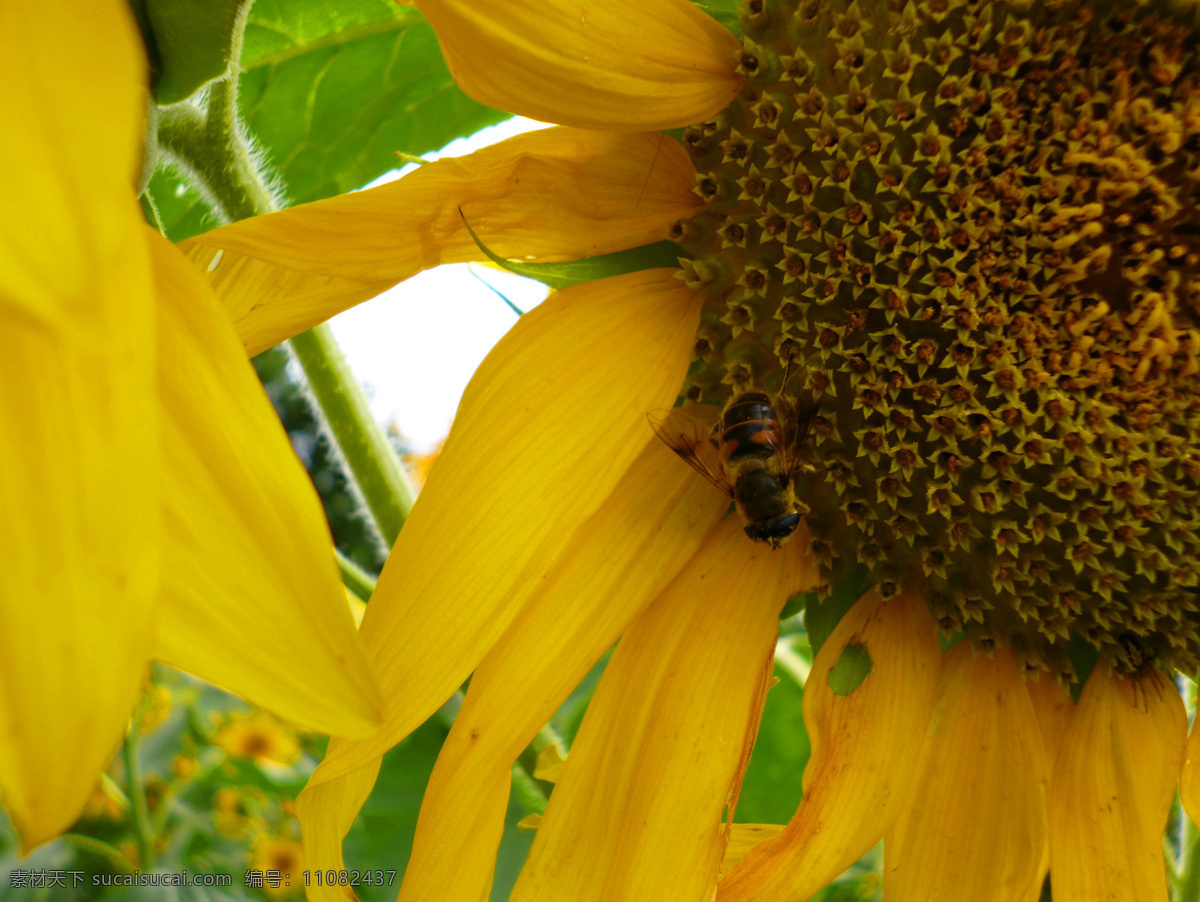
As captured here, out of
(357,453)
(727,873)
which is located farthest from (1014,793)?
(357,453)

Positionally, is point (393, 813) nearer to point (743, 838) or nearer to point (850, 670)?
point (743, 838)

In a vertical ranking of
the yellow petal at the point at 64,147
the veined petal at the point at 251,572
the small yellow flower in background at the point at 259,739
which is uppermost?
the yellow petal at the point at 64,147

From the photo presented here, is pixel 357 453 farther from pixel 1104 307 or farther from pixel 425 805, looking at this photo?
pixel 1104 307

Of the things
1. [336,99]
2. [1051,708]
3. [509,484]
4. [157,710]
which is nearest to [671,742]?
[509,484]

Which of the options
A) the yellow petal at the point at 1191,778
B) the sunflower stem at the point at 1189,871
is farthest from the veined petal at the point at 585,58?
the sunflower stem at the point at 1189,871

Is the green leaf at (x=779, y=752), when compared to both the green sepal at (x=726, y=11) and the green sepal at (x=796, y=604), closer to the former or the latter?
the green sepal at (x=796, y=604)

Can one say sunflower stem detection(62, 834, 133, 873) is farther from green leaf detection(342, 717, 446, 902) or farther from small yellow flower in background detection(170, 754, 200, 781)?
small yellow flower in background detection(170, 754, 200, 781)
